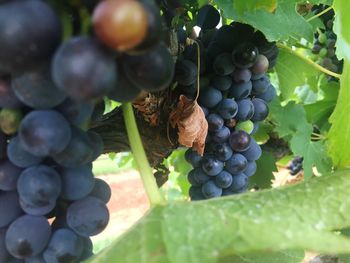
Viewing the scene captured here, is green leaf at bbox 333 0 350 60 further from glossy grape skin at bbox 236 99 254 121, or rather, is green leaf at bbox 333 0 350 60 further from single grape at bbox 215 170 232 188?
single grape at bbox 215 170 232 188

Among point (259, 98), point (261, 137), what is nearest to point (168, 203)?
point (259, 98)

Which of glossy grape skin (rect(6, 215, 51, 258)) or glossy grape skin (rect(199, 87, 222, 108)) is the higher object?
glossy grape skin (rect(6, 215, 51, 258))

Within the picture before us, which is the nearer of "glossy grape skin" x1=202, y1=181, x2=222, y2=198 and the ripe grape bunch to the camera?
the ripe grape bunch

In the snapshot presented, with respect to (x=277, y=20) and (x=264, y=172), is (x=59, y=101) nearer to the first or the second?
(x=277, y=20)

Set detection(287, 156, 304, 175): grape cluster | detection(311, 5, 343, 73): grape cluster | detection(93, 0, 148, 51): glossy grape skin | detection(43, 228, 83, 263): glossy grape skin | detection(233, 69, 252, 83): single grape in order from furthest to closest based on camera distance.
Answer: detection(287, 156, 304, 175): grape cluster, detection(311, 5, 343, 73): grape cluster, detection(233, 69, 252, 83): single grape, detection(43, 228, 83, 263): glossy grape skin, detection(93, 0, 148, 51): glossy grape skin

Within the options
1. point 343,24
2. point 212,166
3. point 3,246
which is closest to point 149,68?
point 3,246

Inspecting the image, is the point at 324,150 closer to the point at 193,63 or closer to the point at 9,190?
the point at 193,63

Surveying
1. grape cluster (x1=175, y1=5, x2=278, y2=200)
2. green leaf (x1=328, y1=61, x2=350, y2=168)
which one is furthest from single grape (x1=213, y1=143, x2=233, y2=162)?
green leaf (x1=328, y1=61, x2=350, y2=168)

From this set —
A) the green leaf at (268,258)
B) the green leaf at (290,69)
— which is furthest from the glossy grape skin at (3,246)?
the green leaf at (290,69)
